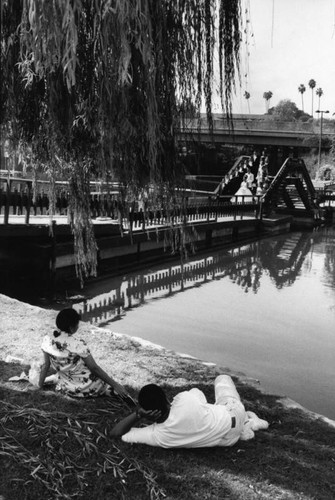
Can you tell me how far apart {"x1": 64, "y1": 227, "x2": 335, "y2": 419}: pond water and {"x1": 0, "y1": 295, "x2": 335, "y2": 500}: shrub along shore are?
2.25 metres

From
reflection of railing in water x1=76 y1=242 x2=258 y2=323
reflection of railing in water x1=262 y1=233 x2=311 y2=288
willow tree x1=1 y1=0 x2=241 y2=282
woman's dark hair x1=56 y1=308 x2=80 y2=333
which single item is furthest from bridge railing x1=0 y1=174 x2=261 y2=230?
reflection of railing in water x1=262 y1=233 x2=311 y2=288

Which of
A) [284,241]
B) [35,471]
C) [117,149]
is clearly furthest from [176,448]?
[284,241]

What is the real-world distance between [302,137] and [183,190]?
55808 millimetres

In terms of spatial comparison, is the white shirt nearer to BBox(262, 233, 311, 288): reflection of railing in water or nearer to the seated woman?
the seated woman

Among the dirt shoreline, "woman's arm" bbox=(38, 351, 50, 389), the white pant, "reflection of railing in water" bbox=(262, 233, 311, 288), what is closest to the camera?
the white pant

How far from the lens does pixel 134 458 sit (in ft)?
13.0

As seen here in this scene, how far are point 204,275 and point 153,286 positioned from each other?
2738 mm

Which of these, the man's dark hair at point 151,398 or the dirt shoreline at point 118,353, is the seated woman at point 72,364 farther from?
the man's dark hair at point 151,398

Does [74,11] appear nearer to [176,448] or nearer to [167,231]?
[167,231]

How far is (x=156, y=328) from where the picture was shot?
10.6 metres

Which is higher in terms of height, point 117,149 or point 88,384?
point 117,149

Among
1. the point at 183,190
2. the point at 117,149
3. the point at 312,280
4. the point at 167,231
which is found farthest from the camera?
the point at 312,280

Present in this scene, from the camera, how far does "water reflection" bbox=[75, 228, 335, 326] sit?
1253 centimetres

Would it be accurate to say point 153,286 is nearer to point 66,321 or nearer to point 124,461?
point 66,321
